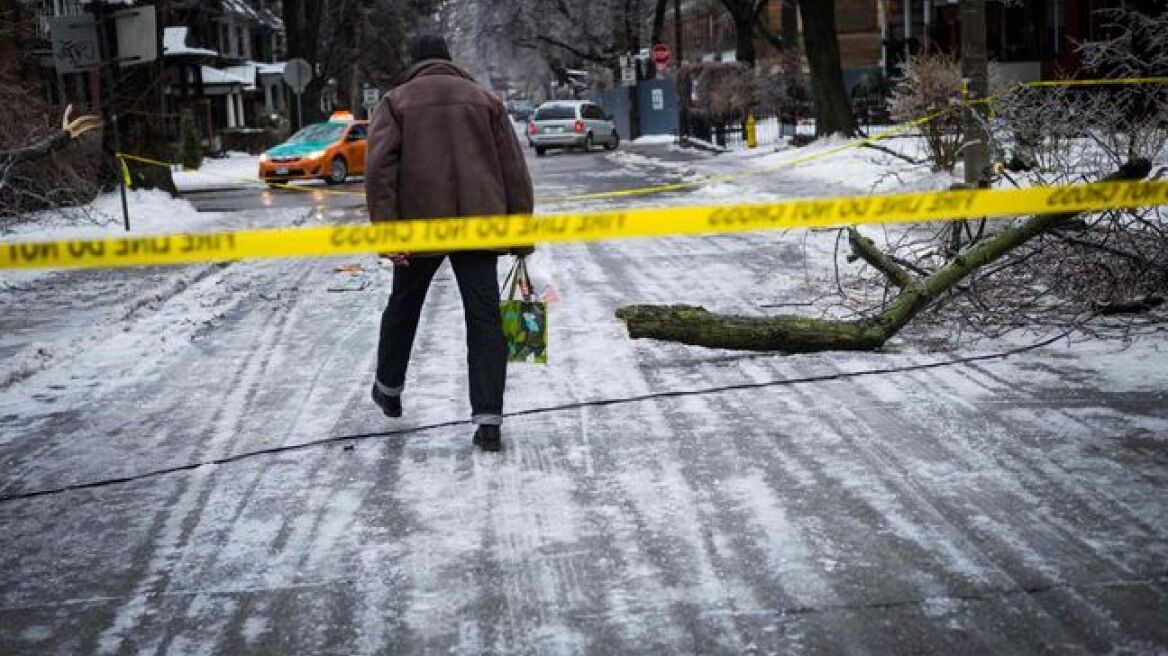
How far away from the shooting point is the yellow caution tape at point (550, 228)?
15.2ft

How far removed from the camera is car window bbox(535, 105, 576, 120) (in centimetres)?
4162

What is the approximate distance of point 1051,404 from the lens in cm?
596

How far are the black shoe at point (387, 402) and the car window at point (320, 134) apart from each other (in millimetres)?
24267

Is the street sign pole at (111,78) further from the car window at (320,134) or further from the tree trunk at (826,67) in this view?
the tree trunk at (826,67)

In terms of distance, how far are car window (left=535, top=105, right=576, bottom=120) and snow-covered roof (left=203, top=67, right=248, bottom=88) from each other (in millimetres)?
20914

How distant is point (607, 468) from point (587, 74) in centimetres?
7650

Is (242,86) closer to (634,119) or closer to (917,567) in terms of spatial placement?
(634,119)

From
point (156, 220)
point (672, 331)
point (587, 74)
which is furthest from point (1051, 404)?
point (587, 74)

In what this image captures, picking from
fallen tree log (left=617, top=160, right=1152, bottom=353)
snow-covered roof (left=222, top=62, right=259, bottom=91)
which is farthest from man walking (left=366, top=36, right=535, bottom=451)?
snow-covered roof (left=222, top=62, right=259, bottom=91)

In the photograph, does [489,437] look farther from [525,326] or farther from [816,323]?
[816,323]

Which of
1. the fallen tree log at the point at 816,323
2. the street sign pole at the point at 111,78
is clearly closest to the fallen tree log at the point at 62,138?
the fallen tree log at the point at 816,323

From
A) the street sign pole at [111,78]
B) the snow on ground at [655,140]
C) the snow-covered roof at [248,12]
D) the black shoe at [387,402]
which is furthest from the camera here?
the snow-covered roof at [248,12]

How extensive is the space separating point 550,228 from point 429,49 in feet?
4.64

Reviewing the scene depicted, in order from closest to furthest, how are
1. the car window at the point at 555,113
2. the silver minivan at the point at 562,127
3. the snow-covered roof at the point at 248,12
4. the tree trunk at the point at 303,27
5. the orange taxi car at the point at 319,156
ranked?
1. the orange taxi car at the point at 319,156
2. the silver minivan at the point at 562,127
3. the car window at the point at 555,113
4. the tree trunk at the point at 303,27
5. the snow-covered roof at the point at 248,12
